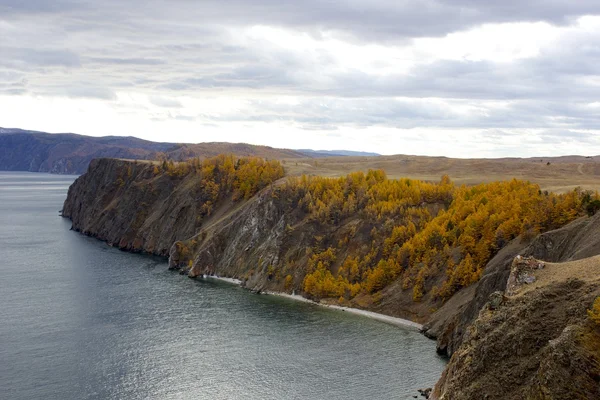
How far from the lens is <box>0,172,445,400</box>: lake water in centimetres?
6994

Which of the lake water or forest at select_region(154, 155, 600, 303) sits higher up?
forest at select_region(154, 155, 600, 303)

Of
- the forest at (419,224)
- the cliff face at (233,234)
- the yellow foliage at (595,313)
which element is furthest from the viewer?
the cliff face at (233,234)

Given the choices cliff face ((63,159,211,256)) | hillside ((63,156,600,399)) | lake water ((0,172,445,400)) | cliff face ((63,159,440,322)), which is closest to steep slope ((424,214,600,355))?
hillside ((63,156,600,399))

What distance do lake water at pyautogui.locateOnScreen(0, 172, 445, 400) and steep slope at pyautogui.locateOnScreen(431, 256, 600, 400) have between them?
67.3 ft

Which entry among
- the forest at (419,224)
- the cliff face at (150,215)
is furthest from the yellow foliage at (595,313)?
the cliff face at (150,215)

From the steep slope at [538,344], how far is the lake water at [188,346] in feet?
67.3

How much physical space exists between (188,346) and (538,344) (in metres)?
53.7

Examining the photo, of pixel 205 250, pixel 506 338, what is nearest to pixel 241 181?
pixel 205 250

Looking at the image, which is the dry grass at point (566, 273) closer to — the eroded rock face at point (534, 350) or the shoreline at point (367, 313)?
the eroded rock face at point (534, 350)

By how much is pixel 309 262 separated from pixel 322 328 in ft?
89.3

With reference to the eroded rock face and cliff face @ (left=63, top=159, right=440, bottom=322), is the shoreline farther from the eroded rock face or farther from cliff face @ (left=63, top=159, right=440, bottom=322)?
the eroded rock face

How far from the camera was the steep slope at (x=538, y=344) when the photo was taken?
40.0 m

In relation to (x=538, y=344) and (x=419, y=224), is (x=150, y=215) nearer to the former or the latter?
(x=419, y=224)

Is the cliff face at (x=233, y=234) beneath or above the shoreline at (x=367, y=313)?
above
